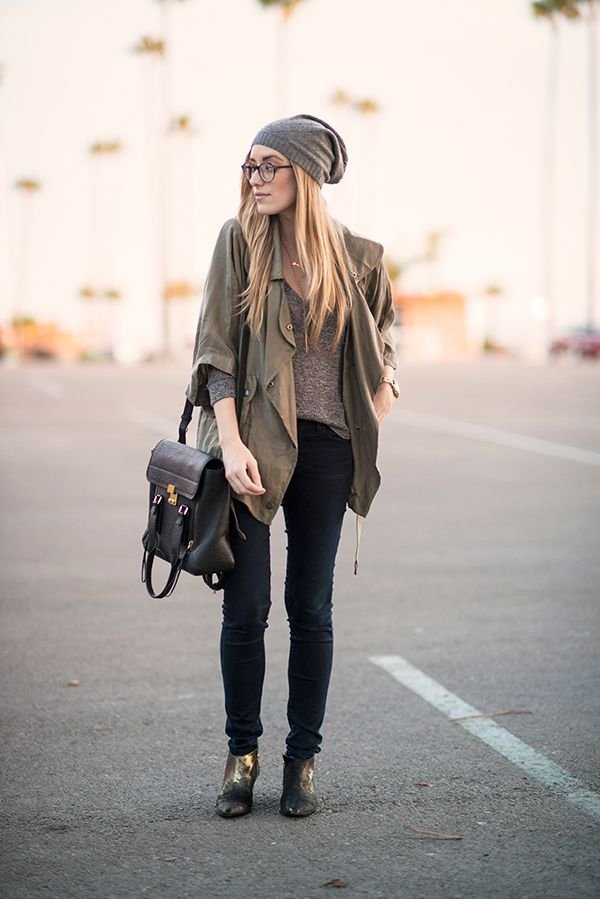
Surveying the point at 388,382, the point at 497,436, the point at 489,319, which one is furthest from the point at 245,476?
the point at 489,319

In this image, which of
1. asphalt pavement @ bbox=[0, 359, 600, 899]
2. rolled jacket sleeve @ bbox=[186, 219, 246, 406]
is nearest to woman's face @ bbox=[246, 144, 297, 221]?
rolled jacket sleeve @ bbox=[186, 219, 246, 406]

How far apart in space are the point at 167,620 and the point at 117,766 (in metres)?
2.36

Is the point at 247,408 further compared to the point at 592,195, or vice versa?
the point at 592,195

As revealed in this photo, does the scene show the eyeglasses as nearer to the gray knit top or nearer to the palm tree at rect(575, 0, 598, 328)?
the gray knit top

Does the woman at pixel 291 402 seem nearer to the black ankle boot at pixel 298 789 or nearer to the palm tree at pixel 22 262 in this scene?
the black ankle boot at pixel 298 789

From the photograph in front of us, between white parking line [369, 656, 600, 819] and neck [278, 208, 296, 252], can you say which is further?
white parking line [369, 656, 600, 819]

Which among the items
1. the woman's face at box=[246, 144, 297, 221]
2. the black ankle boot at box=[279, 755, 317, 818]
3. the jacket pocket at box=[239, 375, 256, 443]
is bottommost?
the black ankle boot at box=[279, 755, 317, 818]

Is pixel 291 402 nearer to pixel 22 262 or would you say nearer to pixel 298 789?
pixel 298 789

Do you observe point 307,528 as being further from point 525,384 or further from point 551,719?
point 525,384

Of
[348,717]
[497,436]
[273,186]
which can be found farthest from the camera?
[497,436]

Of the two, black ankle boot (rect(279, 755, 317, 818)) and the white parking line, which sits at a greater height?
A: black ankle boot (rect(279, 755, 317, 818))

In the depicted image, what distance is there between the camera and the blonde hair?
3.98m

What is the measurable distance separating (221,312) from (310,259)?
0.31 metres

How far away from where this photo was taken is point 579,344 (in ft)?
186
